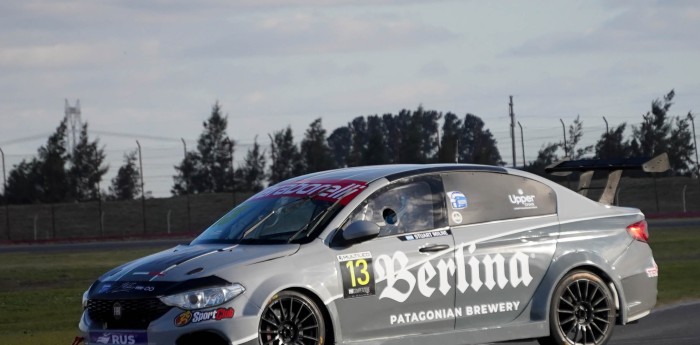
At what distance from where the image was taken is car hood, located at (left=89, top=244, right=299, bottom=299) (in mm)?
8461

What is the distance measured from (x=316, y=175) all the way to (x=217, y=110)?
57.5m

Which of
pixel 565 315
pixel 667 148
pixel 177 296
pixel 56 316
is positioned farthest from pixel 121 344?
pixel 667 148

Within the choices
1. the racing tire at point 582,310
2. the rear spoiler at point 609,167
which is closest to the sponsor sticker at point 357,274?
the racing tire at point 582,310

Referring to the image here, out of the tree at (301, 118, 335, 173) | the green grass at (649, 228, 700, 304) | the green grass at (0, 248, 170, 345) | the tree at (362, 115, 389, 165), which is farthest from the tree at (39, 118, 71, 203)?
the green grass at (649, 228, 700, 304)

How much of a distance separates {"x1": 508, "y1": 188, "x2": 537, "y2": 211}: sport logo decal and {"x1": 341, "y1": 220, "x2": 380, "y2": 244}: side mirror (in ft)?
5.15

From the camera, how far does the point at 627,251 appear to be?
10.4m

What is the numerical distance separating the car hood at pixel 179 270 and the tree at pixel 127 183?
46146 millimetres

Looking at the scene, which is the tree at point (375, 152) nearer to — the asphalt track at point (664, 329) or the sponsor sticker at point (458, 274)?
the asphalt track at point (664, 329)

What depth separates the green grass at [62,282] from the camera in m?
16.5

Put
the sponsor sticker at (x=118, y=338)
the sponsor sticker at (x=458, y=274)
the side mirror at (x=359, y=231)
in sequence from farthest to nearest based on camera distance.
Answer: the sponsor sticker at (x=458, y=274)
the side mirror at (x=359, y=231)
the sponsor sticker at (x=118, y=338)

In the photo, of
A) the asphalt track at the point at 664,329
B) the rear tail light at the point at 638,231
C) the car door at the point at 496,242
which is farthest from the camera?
the asphalt track at the point at 664,329

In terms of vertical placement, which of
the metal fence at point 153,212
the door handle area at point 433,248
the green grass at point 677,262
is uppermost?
the metal fence at point 153,212

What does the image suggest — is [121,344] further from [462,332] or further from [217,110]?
[217,110]

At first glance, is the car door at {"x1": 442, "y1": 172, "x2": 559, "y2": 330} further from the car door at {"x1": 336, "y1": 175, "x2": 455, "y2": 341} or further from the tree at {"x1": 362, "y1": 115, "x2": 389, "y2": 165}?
the tree at {"x1": 362, "y1": 115, "x2": 389, "y2": 165}
